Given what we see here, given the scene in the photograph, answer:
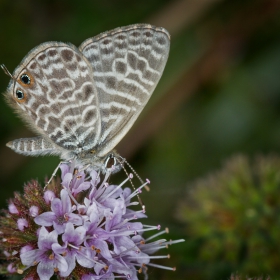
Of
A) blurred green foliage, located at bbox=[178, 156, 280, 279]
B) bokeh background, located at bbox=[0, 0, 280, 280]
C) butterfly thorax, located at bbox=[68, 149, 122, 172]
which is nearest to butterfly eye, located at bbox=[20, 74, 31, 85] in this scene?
butterfly thorax, located at bbox=[68, 149, 122, 172]

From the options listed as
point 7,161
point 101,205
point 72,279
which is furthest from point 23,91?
point 7,161

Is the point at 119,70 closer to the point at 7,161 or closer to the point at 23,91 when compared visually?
the point at 23,91

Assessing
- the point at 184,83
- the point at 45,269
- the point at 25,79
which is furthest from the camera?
the point at 184,83

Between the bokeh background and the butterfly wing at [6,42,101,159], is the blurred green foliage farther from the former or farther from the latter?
the butterfly wing at [6,42,101,159]

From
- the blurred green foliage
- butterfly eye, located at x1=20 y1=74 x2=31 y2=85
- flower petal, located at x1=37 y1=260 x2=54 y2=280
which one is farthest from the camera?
the blurred green foliage

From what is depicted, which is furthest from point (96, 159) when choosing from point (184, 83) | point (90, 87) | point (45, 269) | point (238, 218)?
point (184, 83)

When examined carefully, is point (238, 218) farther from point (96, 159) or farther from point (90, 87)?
point (90, 87)

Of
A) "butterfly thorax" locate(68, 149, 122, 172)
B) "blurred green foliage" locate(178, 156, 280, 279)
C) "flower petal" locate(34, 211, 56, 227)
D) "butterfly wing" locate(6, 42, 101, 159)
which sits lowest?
"blurred green foliage" locate(178, 156, 280, 279)

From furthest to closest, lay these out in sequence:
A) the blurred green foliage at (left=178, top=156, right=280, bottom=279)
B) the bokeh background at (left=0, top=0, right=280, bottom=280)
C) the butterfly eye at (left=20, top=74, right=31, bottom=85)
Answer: the bokeh background at (left=0, top=0, right=280, bottom=280)
the blurred green foliage at (left=178, top=156, right=280, bottom=279)
the butterfly eye at (left=20, top=74, right=31, bottom=85)
